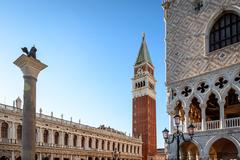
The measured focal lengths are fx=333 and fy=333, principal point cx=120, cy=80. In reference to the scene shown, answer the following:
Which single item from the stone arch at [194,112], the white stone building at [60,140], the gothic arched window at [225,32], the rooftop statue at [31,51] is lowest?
the white stone building at [60,140]

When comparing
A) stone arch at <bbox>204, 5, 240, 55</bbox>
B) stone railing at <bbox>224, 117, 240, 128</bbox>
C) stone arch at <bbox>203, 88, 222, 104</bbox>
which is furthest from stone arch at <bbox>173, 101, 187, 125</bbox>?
stone arch at <bbox>204, 5, 240, 55</bbox>

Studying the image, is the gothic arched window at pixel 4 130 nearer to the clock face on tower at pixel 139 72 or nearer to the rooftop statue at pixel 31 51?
the rooftop statue at pixel 31 51

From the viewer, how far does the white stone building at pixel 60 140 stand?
32938 mm

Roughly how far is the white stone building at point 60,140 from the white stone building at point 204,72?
416 inches

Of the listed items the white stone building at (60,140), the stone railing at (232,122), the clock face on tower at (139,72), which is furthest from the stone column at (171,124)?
the clock face on tower at (139,72)

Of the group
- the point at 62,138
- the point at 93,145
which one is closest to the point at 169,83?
the point at 62,138

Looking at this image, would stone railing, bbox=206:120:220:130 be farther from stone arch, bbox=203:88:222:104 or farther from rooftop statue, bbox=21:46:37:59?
rooftop statue, bbox=21:46:37:59

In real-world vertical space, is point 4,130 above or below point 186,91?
below

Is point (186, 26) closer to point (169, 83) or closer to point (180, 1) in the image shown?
point (180, 1)

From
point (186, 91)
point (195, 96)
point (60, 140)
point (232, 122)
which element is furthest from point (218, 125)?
point (60, 140)

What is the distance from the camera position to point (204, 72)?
18.6 meters

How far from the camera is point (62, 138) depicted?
40.5 metres

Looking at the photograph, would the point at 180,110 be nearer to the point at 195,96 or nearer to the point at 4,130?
the point at 195,96

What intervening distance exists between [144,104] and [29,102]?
59.2 m
